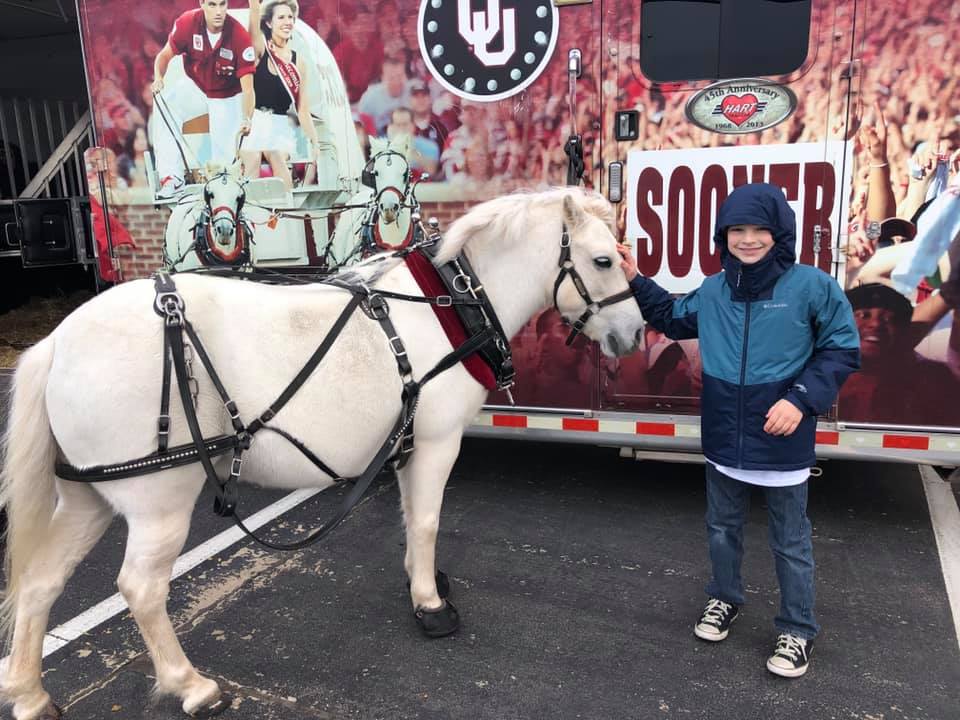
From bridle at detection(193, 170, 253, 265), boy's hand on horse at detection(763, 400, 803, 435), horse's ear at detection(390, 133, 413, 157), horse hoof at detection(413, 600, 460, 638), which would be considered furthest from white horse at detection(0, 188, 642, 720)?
bridle at detection(193, 170, 253, 265)

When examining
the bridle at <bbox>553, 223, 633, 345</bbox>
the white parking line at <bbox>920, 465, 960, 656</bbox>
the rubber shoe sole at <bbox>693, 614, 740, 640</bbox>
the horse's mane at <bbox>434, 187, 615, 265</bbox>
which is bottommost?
the white parking line at <bbox>920, 465, 960, 656</bbox>

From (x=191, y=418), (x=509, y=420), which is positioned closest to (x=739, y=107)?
(x=509, y=420)

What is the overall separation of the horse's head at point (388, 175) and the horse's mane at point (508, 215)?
1.35m

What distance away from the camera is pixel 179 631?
9.59 ft

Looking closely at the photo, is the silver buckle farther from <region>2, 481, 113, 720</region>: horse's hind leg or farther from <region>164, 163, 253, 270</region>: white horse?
<region>164, 163, 253, 270</region>: white horse

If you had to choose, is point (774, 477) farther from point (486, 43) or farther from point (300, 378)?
point (486, 43)

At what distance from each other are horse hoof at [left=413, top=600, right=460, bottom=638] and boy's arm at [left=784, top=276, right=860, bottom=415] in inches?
61.7

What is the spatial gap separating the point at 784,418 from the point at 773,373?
0.66 feet

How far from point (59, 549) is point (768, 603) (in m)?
2.80

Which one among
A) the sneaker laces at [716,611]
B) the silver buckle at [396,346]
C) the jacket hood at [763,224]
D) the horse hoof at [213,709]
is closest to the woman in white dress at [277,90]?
the silver buckle at [396,346]

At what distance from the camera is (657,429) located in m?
3.75

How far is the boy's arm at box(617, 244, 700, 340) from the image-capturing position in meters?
2.79

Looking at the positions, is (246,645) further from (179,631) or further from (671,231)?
(671,231)

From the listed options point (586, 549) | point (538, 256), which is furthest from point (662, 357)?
point (538, 256)
